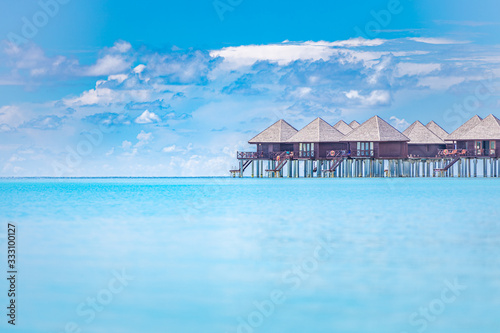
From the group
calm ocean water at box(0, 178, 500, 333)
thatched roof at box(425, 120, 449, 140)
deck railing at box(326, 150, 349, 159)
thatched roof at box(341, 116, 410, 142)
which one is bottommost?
calm ocean water at box(0, 178, 500, 333)

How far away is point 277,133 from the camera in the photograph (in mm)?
61562

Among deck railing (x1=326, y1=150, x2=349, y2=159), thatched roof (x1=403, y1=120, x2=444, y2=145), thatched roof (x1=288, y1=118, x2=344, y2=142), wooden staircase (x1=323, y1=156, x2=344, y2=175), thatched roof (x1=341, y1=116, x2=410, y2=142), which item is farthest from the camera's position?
thatched roof (x1=403, y1=120, x2=444, y2=145)

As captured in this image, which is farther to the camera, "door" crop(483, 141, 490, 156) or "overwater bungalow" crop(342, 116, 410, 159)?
"door" crop(483, 141, 490, 156)

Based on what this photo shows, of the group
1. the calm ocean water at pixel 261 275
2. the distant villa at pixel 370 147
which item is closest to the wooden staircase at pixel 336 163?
the distant villa at pixel 370 147

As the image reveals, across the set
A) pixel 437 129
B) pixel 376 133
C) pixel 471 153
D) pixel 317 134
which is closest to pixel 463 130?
pixel 471 153

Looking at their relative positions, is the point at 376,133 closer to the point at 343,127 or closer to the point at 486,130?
the point at 486,130

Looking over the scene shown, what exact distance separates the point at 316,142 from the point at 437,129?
16.0 m

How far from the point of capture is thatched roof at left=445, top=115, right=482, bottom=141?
6188 cm

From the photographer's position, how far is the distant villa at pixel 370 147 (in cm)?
5888

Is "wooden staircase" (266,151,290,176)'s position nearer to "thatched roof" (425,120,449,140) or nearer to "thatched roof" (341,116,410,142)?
"thatched roof" (341,116,410,142)

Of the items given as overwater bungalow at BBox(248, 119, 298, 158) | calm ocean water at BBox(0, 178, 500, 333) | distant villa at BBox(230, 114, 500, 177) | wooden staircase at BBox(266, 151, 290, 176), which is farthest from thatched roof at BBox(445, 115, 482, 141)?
calm ocean water at BBox(0, 178, 500, 333)

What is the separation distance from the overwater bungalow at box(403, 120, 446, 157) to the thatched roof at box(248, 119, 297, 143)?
11.5m

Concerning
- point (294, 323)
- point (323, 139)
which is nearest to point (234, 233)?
point (294, 323)

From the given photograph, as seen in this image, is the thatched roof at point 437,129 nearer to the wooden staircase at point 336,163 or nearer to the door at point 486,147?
the door at point 486,147
